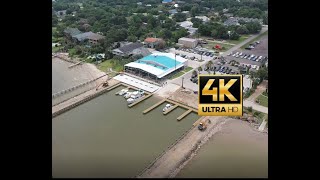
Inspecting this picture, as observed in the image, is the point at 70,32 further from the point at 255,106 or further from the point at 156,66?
the point at 255,106

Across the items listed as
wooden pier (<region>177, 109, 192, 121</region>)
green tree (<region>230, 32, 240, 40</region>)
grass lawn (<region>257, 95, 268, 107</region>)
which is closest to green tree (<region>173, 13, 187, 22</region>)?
green tree (<region>230, 32, 240, 40</region>)

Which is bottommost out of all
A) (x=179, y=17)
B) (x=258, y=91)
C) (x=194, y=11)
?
(x=258, y=91)

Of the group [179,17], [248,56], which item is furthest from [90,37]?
[248,56]

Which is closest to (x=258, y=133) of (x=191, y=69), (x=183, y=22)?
(x=191, y=69)

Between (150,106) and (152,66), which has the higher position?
(152,66)

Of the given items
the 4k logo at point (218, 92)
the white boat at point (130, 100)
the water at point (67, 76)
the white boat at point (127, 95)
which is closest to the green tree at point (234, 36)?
the water at point (67, 76)

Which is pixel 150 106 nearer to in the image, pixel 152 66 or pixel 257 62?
pixel 152 66

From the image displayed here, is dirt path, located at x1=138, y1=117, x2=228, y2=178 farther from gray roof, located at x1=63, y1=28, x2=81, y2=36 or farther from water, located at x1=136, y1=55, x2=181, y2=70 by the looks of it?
gray roof, located at x1=63, y1=28, x2=81, y2=36

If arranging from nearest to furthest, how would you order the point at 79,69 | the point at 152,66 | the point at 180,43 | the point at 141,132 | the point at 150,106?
the point at 141,132, the point at 150,106, the point at 152,66, the point at 79,69, the point at 180,43
